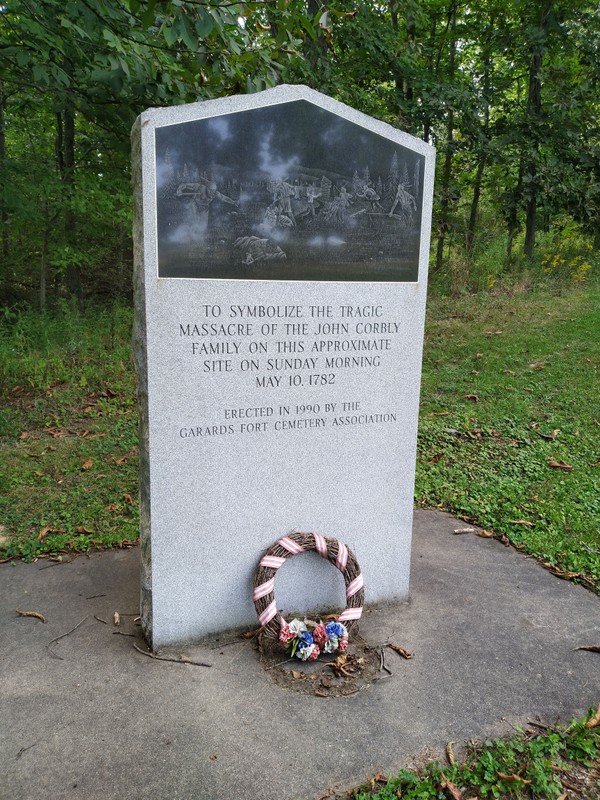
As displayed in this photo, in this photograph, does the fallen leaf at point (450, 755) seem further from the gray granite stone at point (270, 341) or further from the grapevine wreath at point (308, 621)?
the gray granite stone at point (270, 341)

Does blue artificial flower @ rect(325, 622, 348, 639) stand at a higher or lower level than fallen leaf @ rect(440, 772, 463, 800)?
higher

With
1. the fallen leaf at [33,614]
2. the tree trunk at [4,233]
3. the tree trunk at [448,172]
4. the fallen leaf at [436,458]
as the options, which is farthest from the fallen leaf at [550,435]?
the tree trunk at [4,233]

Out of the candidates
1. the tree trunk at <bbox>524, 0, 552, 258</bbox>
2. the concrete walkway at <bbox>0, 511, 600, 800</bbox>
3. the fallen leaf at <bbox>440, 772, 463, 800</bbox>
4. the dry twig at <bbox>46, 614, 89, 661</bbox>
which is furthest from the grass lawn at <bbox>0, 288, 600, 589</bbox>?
the tree trunk at <bbox>524, 0, 552, 258</bbox>

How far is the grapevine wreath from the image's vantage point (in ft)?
9.91

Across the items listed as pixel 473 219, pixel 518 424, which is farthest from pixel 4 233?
pixel 473 219

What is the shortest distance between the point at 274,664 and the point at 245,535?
0.65m

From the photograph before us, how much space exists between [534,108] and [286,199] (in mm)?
11588

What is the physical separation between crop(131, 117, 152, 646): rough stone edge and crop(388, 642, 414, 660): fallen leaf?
127 centimetres

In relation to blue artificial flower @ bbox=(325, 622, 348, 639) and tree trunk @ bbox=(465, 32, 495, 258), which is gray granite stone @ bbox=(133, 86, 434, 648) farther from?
tree trunk @ bbox=(465, 32, 495, 258)

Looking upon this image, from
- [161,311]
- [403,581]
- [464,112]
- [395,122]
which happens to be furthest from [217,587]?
[464,112]

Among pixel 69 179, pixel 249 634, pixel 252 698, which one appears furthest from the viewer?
pixel 69 179

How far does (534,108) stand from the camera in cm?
1215

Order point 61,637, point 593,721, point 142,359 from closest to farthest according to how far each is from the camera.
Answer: point 593,721
point 142,359
point 61,637

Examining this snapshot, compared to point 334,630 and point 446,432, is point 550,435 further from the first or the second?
point 334,630
